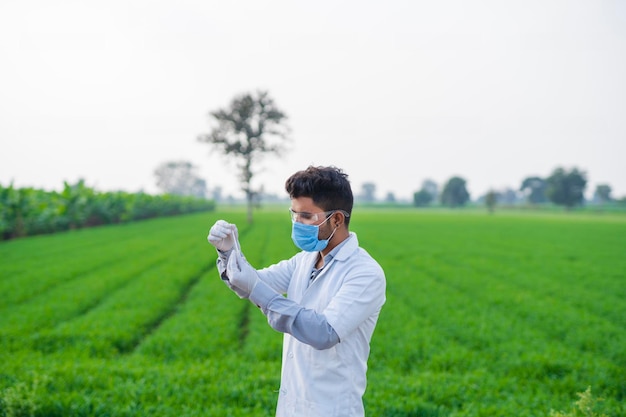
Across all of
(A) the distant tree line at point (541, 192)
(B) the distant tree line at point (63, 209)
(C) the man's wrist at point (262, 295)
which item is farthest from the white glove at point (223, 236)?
(A) the distant tree line at point (541, 192)

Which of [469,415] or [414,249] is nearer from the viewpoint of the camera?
[469,415]

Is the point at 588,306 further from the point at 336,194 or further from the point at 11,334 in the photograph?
the point at 11,334

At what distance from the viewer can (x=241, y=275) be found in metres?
2.00

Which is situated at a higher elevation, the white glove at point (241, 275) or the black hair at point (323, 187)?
the black hair at point (323, 187)

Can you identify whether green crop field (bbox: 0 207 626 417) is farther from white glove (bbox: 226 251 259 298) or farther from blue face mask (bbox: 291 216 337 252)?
white glove (bbox: 226 251 259 298)

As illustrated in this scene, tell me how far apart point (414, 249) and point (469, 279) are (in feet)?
26.6

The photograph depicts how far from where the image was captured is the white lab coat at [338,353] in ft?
7.14

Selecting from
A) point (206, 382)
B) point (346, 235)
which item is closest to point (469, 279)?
point (206, 382)

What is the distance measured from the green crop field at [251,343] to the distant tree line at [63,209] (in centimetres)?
779

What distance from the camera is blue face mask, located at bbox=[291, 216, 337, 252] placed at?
2.45m

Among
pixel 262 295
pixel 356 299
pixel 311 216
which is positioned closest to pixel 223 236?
pixel 262 295

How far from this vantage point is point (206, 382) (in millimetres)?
5699

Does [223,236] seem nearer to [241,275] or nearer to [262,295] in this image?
[241,275]

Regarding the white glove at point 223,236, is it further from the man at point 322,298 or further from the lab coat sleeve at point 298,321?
the lab coat sleeve at point 298,321
